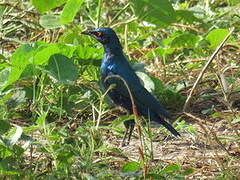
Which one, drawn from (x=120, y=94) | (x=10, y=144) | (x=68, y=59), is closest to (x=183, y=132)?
(x=120, y=94)

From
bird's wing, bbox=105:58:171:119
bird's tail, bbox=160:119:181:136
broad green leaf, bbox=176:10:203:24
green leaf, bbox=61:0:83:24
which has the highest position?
green leaf, bbox=61:0:83:24

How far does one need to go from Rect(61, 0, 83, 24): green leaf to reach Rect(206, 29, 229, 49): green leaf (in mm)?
1278

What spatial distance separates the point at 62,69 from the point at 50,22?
41.7 inches

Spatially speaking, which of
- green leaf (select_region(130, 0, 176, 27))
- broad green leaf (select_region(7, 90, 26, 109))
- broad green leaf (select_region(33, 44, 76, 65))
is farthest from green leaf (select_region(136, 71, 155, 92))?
broad green leaf (select_region(7, 90, 26, 109))

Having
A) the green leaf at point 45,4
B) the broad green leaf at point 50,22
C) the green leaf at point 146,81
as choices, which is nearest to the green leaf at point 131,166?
the green leaf at point 146,81

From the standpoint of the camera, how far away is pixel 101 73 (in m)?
5.30

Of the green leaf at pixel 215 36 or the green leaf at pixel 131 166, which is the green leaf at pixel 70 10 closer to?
the green leaf at pixel 215 36

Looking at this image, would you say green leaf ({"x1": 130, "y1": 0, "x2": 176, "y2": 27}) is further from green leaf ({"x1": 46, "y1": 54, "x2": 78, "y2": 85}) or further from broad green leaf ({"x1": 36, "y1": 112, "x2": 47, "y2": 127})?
broad green leaf ({"x1": 36, "y1": 112, "x2": 47, "y2": 127})

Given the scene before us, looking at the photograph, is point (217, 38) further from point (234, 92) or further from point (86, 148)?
point (86, 148)

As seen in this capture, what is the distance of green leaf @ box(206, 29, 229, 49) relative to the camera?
20.5 ft

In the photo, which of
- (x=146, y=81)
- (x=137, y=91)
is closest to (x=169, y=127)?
(x=137, y=91)

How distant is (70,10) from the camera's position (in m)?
5.54

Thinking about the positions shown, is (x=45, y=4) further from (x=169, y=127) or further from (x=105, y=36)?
(x=169, y=127)

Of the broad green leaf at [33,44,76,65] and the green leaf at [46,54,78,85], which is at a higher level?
the broad green leaf at [33,44,76,65]
